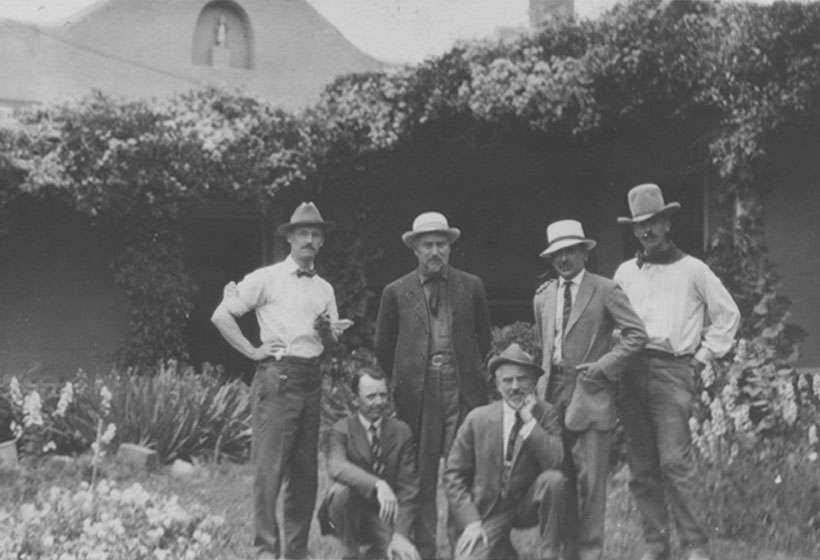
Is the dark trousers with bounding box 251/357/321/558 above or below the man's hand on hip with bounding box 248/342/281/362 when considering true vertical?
below

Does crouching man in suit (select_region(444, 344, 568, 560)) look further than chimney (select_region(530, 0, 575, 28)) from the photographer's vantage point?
No

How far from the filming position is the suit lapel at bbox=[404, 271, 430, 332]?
584 centimetres

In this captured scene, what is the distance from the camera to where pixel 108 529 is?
5.70 meters

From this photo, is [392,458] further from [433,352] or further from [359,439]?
[433,352]

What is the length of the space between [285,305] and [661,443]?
2072 millimetres

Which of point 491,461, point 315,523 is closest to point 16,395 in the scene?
point 315,523

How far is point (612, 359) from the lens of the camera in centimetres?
541

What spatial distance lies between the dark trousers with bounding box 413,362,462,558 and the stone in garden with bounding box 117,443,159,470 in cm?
310

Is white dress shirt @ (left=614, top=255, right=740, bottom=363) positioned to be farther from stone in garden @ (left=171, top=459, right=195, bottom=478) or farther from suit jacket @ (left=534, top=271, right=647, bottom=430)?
stone in garden @ (left=171, top=459, right=195, bottom=478)

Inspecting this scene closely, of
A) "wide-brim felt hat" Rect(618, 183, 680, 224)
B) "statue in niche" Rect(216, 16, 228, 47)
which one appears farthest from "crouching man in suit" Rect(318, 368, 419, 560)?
"statue in niche" Rect(216, 16, 228, 47)

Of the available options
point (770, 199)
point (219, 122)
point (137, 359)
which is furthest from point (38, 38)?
point (770, 199)

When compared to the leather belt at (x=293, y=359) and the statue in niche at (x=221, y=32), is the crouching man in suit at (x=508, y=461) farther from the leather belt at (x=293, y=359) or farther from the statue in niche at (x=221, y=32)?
the statue in niche at (x=221, y=32)

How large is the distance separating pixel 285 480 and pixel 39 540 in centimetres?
127

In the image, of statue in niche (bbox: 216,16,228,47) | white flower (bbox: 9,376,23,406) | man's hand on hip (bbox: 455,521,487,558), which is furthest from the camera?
statue in niche (bbox: 216,16,228,47)
